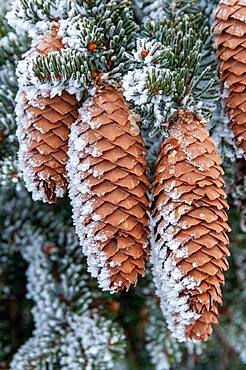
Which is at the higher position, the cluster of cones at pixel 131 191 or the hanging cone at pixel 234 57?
the hanging cone at pixel 234 57

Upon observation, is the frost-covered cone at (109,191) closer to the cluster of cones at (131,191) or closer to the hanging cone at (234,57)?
the cluster of cones at (131,191)

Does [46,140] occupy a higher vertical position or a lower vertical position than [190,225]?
higher

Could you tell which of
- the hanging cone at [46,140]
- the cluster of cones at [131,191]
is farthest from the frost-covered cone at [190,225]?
the hanging cone at [46,140]

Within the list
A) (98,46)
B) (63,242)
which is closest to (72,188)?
(98,46)

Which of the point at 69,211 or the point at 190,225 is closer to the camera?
the point at 190,225

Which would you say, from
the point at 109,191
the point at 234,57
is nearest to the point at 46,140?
the point at 109,191

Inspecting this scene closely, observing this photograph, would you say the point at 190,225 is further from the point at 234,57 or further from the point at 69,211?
the point at 69,211
